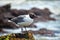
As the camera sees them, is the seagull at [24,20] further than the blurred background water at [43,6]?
No

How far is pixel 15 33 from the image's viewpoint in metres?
3.43

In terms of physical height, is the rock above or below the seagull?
below

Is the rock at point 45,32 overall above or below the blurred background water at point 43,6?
below

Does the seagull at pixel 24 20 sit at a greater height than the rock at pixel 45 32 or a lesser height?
greater

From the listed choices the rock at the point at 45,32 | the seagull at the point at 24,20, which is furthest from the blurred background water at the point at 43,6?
the seagull at the point at 24,20

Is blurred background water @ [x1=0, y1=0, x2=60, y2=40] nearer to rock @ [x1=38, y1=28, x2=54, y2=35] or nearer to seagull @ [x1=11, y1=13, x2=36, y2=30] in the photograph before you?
rock @ [x1=38, y1=28, x2=54, y2=35]

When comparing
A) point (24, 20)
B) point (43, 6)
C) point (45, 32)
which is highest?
point (43, 6)

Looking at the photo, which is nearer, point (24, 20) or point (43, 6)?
point (24, 20)

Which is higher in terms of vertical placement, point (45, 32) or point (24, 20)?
point (24, 20)

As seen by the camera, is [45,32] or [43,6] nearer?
[45,32]

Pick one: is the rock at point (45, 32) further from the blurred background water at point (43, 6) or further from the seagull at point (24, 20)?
the seagull at point (24, 20)

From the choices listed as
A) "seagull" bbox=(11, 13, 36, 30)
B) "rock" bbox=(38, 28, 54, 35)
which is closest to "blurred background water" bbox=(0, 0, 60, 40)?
"rock" bbox=(38, 28, 54, 35)

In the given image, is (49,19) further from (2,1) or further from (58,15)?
(2,1)

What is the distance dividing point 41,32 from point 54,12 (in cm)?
56
